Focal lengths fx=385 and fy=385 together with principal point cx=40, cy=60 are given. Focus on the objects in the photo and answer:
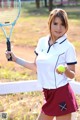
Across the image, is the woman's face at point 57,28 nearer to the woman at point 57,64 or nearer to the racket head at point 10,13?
the woman at point 57,64

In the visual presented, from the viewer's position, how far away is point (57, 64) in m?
3.23

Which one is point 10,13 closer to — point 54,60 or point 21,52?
point 54,60

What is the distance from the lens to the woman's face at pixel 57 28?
3283 millimetres

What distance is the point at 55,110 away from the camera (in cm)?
336

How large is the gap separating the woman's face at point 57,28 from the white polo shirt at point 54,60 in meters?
0.04

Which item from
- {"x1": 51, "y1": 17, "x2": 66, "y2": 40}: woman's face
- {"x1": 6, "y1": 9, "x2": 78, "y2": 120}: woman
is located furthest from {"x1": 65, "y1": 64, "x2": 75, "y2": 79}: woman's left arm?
{"x1": 51, "y1": 17, "x2": 66, "y2": 40}: woman's face

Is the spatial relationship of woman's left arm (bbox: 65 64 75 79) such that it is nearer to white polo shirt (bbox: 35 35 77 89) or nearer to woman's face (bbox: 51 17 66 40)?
white polo shirt (bbox: 35 35 77 89)

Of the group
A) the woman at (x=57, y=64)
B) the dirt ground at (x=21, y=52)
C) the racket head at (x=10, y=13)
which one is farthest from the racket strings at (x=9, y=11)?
the dirt ground at (x=21, y=52)

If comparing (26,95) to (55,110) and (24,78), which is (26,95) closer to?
(24,78)

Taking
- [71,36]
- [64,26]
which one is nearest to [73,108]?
[64,26]

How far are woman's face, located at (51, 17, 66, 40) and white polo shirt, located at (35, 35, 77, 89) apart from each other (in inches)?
1.5

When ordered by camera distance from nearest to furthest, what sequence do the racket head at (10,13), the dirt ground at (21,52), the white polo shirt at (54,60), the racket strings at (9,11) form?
the white polo shirt at (54,60) → the racket head at (10,13) → the racket strings at (9,11) → the dirt ground at (21,52)

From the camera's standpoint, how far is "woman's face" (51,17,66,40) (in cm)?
328

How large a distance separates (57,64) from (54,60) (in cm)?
4
